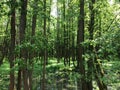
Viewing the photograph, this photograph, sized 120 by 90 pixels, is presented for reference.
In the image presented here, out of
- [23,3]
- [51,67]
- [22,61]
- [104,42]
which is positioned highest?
[23,3]

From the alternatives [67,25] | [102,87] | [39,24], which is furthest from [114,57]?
[67,25]

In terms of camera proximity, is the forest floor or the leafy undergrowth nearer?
the forest floor

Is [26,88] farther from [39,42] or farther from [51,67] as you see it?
[51,67]

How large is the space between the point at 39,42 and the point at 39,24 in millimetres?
21623

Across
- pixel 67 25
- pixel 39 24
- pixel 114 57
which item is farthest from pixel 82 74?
pixel 67 25

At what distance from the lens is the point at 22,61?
30.7 feet

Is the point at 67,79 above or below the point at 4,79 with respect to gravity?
below

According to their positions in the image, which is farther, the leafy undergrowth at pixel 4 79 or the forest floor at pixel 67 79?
the leafy undergrowth at pixel 4 79

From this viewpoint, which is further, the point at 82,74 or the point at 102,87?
the point at 82,74

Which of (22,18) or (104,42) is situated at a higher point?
(22,18)

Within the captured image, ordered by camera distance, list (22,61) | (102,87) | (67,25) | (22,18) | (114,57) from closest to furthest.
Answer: (114,57) → (22,61) → (22,18) → (102,87) → (67,25)

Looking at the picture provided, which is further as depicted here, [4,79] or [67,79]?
[67,79]

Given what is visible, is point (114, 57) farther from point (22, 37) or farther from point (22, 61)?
point (22, 37)

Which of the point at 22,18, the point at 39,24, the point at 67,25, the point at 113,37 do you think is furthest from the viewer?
the point at 67,25
